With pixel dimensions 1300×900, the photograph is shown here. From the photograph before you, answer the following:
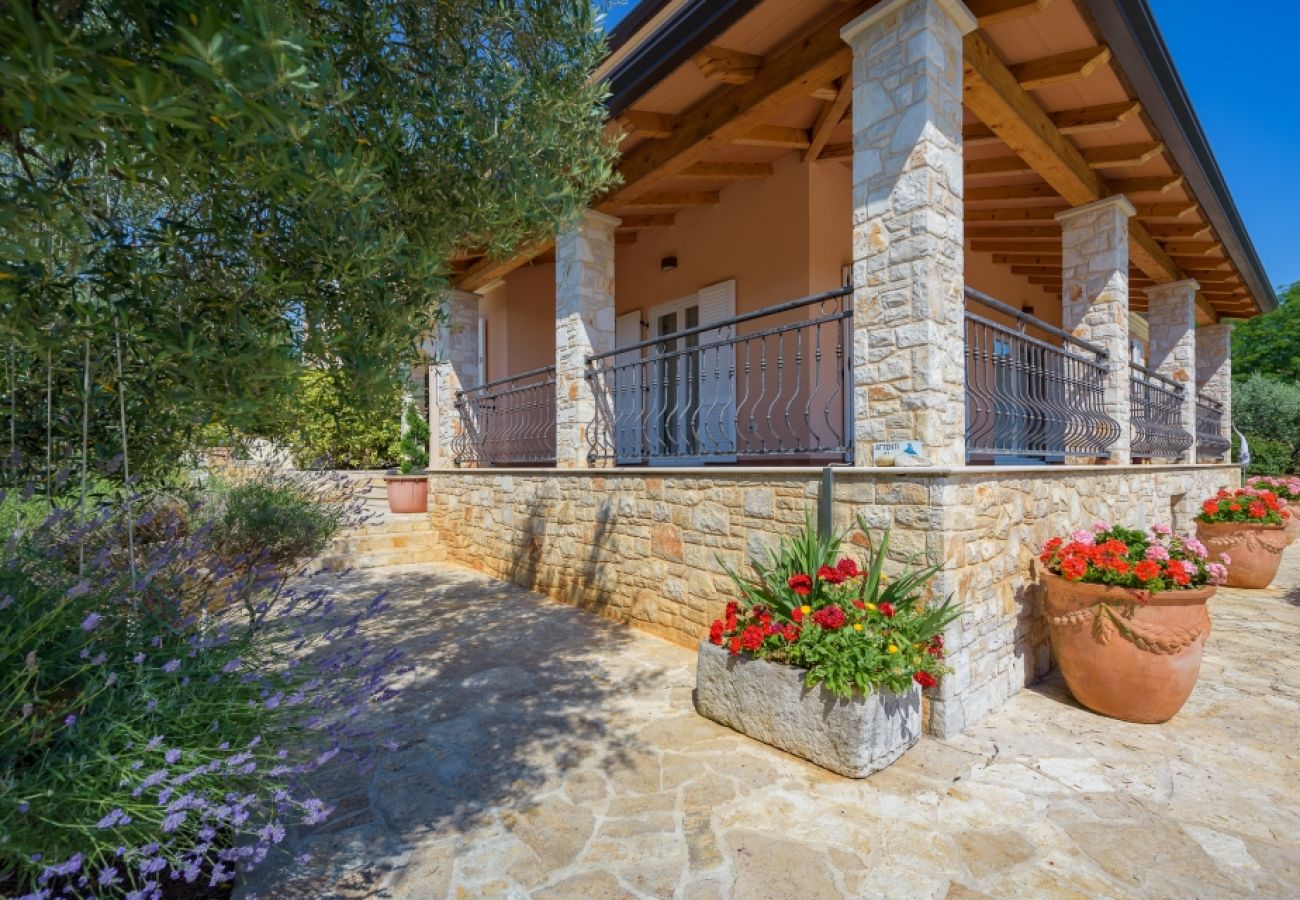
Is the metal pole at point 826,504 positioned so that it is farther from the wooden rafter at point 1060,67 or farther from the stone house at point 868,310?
the wooden rafter at point 1060,67

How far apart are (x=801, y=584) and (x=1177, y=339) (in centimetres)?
823

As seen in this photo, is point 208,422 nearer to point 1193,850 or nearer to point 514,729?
point 514,729

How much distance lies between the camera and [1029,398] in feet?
14.4

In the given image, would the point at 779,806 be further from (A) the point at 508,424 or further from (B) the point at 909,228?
(A) the point at 508,424

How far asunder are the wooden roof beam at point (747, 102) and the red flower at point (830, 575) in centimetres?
313

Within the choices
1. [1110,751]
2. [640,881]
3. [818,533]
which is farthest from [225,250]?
[1110,751]

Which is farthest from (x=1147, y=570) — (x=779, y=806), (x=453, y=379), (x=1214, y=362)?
(x=1214, y=362)

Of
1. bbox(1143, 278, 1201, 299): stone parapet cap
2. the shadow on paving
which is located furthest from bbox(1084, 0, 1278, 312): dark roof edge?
the shadow on paving

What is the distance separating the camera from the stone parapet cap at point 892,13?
3.36m

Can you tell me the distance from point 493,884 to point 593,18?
3376 millimetres

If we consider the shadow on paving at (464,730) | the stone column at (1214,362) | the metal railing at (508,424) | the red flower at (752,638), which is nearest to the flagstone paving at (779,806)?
the shadow on paving at (464,730)

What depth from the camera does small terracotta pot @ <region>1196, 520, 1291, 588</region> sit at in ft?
20.8

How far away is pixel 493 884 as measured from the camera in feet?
6.84

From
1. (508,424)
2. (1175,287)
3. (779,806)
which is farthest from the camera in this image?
(1175,287)
